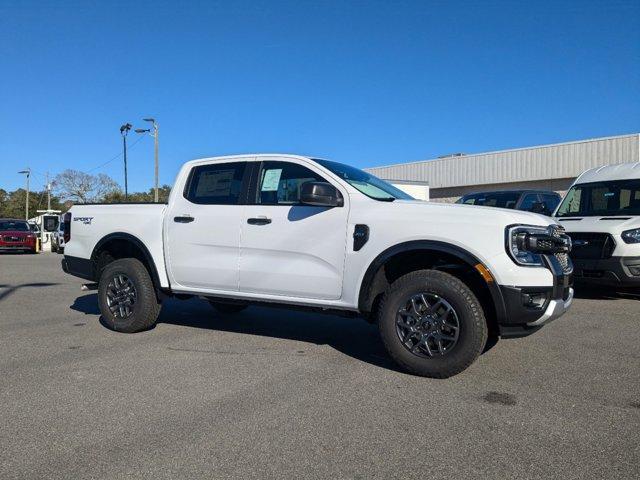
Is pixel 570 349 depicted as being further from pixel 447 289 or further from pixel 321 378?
pixel 321 378

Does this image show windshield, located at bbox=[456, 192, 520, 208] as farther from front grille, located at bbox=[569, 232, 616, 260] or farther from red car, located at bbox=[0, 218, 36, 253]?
red car, located at bbox=[0, 218, 36, 253]

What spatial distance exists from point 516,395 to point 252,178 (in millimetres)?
3192

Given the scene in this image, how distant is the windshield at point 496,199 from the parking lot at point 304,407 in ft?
19.0

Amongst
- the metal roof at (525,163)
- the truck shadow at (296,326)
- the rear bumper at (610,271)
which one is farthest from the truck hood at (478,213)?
the metal roof at (525,163)

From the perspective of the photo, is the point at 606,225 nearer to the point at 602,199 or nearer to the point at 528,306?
the point at 602,199

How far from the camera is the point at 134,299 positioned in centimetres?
616

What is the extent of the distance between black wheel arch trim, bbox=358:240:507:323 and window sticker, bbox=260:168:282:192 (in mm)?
1392

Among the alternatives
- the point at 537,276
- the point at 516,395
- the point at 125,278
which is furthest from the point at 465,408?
the point at 125,278

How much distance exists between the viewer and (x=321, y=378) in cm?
449

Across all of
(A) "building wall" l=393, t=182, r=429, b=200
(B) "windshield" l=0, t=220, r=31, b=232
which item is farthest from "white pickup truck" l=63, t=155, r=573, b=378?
(B) "windshield" l=0, t=220, r=31, b=232

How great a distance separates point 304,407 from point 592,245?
610 cm

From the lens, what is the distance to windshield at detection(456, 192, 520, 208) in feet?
38.8

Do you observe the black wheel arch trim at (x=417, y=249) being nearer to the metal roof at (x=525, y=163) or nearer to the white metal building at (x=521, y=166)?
the white metal building at (x=521, y=166)

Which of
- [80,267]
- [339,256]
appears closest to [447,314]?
[339,256]
